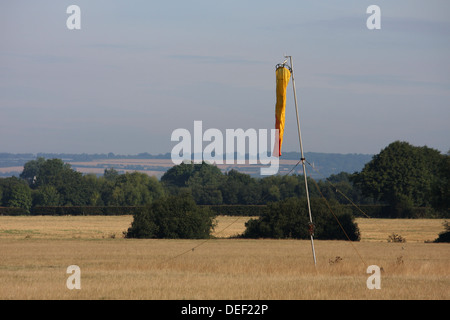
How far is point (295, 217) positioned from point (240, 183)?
282 feet

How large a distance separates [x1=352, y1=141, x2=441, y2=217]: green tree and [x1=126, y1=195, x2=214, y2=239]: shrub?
48357 millimetres

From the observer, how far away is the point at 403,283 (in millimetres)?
20375

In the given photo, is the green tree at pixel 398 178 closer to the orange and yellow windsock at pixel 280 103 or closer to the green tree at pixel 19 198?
the green tree at pixel 19 198

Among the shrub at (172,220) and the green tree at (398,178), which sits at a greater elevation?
the green tree at (398,178)

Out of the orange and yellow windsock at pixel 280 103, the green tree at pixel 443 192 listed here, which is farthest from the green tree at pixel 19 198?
the orange and yellow windsock at pixel 280 103

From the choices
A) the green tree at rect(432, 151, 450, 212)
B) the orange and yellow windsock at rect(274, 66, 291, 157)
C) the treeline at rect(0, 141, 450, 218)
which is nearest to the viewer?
the orange and yellow windsock at rect(274, 66, 291, 157)

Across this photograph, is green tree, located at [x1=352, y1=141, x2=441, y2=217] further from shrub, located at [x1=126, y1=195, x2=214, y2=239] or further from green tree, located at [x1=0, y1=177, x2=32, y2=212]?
green tree, located at [x1=0, y1=177, x2=32, y2=212]

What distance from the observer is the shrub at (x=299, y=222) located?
2019 inches

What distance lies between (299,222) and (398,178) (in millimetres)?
48761

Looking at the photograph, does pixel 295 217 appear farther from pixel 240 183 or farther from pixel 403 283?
pixel 240 183

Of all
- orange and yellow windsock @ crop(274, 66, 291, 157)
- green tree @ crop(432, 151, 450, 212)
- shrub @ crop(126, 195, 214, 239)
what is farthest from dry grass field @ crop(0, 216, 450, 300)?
green tree @ crop(432, 151, 450, 212)

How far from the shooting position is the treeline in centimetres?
9394
